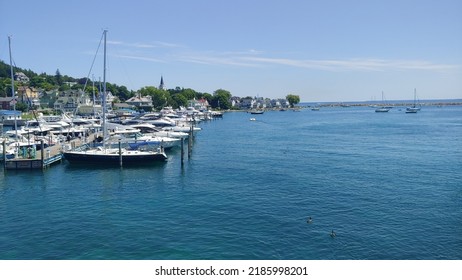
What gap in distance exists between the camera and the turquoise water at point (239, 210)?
1001 inches

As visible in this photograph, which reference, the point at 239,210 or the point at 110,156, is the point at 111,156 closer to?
the point at 110,156

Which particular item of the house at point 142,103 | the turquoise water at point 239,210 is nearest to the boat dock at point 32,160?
the turquoise water at point 239,210

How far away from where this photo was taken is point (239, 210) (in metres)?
33.1

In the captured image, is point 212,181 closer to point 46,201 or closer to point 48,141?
point 46,201

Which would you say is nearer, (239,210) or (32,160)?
(239,210)

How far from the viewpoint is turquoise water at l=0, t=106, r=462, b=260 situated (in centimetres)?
2544

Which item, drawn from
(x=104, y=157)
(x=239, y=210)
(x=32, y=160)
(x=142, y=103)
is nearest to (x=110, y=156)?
(x=104, y=157)

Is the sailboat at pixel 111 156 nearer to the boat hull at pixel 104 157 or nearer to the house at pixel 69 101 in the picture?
the boat hull at pixel 104 157

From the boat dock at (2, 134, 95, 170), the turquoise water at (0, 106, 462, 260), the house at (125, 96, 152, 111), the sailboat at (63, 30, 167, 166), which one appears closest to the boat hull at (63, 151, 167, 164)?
the sailboat at (63, 30, 167, 166)

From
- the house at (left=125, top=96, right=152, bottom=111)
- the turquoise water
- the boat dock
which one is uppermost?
the house at (left=125, top=96, right=152, bottom=111)

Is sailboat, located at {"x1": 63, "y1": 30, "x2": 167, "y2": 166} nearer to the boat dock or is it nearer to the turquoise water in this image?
the turquoise water

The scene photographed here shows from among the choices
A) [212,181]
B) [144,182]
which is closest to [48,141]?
[144,182]

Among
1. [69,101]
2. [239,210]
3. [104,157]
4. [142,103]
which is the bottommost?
[239,210]

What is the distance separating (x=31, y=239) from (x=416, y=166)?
44.0 m
